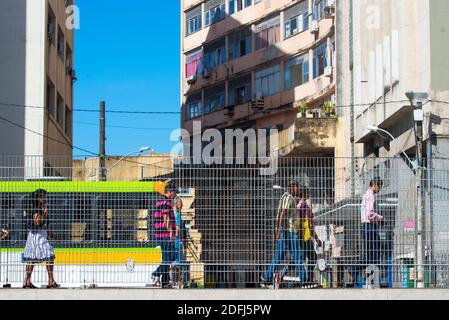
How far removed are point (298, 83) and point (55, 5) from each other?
662 inches

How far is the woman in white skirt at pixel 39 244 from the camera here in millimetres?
15164

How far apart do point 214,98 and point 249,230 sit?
45.2 m

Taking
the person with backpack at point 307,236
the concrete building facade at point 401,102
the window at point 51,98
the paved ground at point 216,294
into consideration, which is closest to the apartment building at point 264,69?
the concrete building facade at point 401,102

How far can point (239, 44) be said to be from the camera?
57719 mm

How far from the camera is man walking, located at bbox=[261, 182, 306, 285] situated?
14.9 metres

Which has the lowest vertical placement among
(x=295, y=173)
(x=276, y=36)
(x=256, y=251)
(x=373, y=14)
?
(x=256, y=251)

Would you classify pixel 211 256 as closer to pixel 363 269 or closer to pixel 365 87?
pixel 363 269

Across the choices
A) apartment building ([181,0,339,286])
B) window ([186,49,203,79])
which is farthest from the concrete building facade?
window ([186,49,203,79])

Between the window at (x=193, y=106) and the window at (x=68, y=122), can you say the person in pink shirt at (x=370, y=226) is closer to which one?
the window at (x=68, y=122)

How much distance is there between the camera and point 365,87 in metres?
33.8

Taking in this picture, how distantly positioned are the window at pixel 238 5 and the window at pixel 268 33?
1.76 metres

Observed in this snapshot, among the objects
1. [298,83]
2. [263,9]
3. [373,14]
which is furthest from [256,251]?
[263,9]

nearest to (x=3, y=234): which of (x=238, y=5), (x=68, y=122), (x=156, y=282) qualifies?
(x=156, y=282)

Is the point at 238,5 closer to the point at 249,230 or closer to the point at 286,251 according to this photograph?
the point at 249,230
